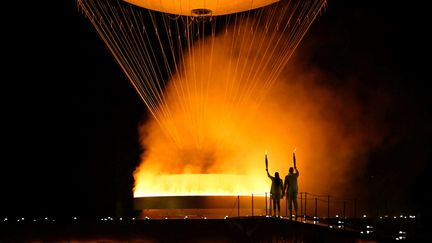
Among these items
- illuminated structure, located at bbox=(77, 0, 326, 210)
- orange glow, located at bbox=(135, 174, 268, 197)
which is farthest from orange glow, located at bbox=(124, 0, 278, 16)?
orange glow, located at bbox=(135, 174, 268, 197)

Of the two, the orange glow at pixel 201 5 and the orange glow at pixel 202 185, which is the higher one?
the orange glow at pixel 201 5

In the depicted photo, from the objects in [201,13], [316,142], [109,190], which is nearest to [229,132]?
[316,142]

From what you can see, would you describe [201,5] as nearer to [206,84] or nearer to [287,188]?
[287,188]

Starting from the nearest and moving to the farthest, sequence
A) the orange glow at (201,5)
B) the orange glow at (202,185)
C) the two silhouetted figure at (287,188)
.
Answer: the two silhouetted figure at (287,188) → the orange glow at (201,5) → the orange glow at (202,185)

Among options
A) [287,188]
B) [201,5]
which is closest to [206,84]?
[201,5]

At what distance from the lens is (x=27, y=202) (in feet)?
133

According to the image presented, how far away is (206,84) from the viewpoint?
33.0 meters

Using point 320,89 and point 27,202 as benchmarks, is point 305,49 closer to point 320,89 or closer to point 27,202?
point 320,89

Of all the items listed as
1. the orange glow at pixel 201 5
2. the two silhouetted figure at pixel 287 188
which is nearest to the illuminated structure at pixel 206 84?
the orange glow at pixel 201 5

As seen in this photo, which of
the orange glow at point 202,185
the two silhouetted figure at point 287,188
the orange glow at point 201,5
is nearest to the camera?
the two silhouetted figure at point 287,188

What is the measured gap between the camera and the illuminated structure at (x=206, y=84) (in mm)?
25625

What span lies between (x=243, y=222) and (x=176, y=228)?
242cm

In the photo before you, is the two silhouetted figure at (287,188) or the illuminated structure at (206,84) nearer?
the two silhouetted figure at (287,188)

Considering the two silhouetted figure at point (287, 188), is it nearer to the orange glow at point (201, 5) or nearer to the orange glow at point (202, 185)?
the orange glow at point (202, 185)
